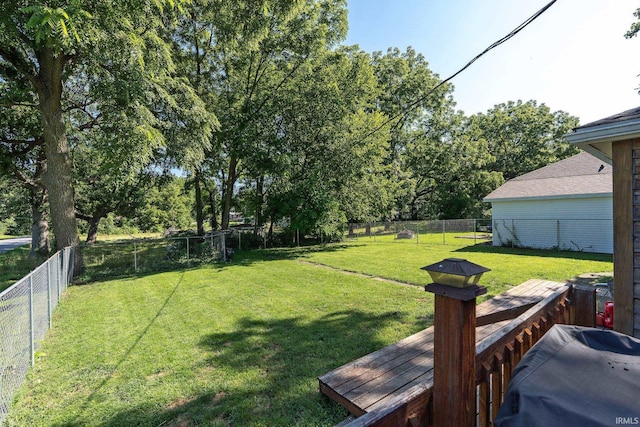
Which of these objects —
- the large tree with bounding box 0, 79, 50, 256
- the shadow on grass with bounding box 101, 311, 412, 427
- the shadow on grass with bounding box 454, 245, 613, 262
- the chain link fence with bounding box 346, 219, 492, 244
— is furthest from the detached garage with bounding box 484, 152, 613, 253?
the large tree with bounding box 0, 79, 50, 256

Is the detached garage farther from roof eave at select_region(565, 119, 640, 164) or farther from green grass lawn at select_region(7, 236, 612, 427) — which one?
roof eave at select_region(565, 119, 640, 164)

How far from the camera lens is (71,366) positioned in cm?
378

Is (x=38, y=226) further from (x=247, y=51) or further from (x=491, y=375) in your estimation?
(x=491, y=375)

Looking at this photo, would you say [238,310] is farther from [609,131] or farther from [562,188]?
[562,188]

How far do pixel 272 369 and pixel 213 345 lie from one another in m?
1.19

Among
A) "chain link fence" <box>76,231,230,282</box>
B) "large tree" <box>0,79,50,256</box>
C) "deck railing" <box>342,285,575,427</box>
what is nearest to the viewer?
"deck railing" <box>342,285,575,427</box>

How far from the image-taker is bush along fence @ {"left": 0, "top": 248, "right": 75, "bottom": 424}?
2988mm

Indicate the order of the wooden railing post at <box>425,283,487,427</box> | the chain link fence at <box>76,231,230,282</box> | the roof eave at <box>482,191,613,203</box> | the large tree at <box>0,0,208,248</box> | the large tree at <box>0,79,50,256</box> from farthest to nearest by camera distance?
the roof eave at <box>482,191,613,203</box>, the large tree at <box>0,79,50,256</box>, the chain link fence at <box>76,231,230,282</box>, the large tree at <box>0,0,208,248</box>, the wooden railing post at <box>425,283,487,427</box>

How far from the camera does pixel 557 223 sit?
41.1ft

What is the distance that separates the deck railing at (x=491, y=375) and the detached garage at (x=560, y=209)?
1186 cm

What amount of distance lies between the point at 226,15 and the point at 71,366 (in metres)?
13.0

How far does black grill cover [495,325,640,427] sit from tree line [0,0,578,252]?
23.6 feet

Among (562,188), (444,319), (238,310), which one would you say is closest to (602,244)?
(562,188)

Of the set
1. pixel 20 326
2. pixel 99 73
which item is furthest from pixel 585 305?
pixel 99 73
